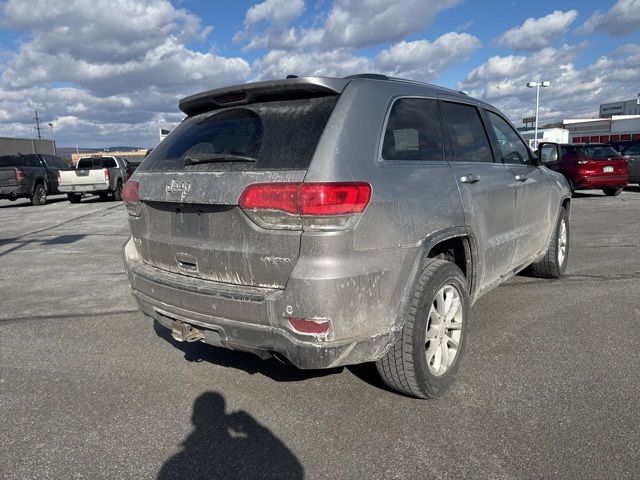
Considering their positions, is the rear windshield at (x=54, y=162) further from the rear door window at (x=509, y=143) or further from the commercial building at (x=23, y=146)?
the commercial building at (x=23, y=146)

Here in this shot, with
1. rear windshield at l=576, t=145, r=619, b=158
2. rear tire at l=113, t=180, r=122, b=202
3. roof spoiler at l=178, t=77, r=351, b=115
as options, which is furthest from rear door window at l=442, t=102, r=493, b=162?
rear tire at l=113, t=180, r=122, b=202

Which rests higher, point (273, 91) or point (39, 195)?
point (273, 91)

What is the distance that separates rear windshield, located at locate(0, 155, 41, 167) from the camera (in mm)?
17625

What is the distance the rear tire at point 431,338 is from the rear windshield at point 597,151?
13106 mm

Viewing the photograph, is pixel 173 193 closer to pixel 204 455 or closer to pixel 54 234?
pixel 204 455

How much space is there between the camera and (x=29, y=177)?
56.0 feet

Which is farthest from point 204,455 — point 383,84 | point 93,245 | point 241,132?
point 93,245

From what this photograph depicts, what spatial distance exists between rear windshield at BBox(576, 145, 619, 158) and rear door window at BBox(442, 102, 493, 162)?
12.1 metres

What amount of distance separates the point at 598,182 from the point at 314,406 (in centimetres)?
1403

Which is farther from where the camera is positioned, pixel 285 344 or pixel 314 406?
pixel 314 406

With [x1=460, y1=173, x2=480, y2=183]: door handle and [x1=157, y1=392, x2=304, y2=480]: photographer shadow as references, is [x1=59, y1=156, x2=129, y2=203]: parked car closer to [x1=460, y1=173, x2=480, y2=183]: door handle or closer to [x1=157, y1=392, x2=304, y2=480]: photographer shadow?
[x1=157, y1=392, x2=304, y2=480]: photographer shadow

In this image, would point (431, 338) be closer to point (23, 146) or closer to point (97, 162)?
point (97, 162)

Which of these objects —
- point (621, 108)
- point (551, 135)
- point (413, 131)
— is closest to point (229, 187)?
point (413, 131)

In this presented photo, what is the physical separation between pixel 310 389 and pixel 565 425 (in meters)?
1.49
